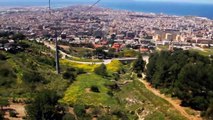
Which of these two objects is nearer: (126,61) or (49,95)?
(49,95)

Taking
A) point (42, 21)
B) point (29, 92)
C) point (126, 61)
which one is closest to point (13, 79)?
point (29, 92)

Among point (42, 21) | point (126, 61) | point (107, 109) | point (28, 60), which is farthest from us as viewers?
point (42, 21)

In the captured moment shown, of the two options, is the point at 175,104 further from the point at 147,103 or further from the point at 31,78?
the point at 31,78

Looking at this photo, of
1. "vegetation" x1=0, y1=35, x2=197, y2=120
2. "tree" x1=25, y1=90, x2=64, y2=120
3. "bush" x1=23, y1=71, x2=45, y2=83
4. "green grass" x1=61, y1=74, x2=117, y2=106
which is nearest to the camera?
"tree" x1=25, y1=90, x2=64, y2=120

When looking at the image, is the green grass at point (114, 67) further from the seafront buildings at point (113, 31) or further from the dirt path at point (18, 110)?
the seafront buildings at point (113, 31)

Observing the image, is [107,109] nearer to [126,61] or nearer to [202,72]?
[202,72]

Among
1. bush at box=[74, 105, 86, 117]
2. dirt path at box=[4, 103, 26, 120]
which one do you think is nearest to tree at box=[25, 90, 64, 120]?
bush at box=[74, 105, 86, 117]

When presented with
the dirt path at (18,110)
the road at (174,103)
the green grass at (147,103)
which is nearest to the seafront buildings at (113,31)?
the road at (174,103)

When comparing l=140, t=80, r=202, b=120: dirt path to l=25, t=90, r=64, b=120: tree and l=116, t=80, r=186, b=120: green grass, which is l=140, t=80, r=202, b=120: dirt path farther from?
l=25, t=90, r=64, b=120: tree
